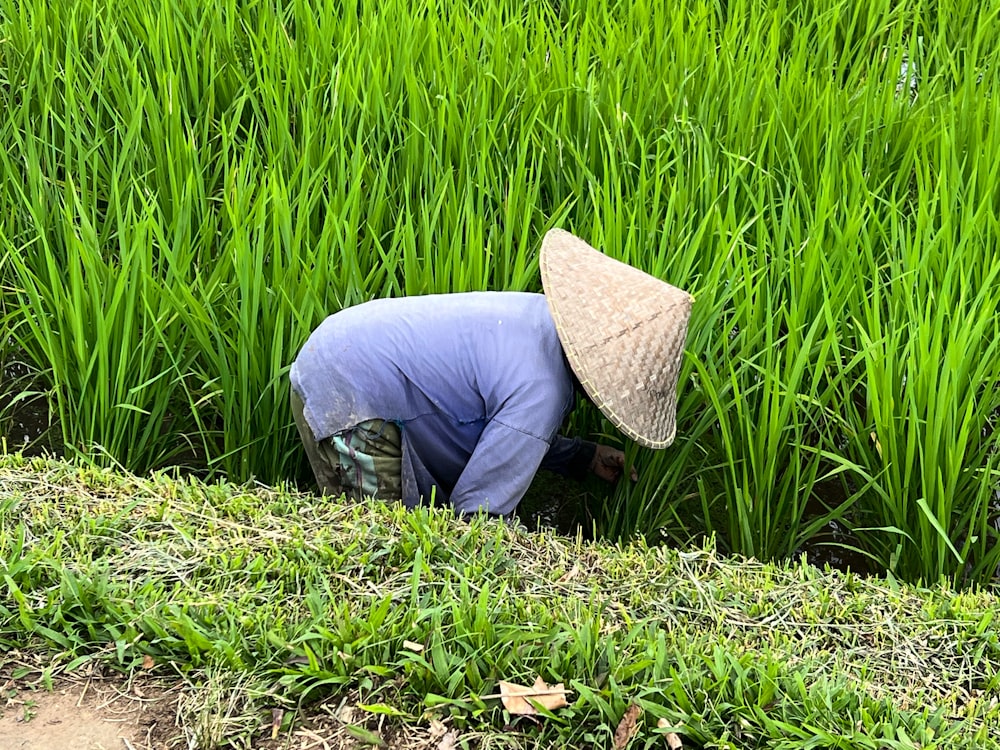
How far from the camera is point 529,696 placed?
1.23 metres

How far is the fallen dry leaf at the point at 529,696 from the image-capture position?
48.1 inches

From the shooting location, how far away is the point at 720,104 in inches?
102

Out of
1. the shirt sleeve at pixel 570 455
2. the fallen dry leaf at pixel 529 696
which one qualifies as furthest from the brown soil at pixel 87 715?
the shirt sleeve at pixel 570 455

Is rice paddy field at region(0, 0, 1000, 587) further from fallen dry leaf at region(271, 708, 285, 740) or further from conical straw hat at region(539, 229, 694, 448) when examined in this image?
fallen dry leaf at region(271, 708, 285, 740)

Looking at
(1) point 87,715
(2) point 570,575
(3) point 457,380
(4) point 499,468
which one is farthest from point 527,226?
(1) point 87,715

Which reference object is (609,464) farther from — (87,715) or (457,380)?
(87,715)

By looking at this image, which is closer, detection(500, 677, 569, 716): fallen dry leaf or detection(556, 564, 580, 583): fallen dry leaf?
detection(500, 677, 569, 716): fallen dry leaf

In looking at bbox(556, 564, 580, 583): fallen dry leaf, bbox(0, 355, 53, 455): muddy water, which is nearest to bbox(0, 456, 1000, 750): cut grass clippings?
bbox(556, 564, 580, 583): fallen dry leaf

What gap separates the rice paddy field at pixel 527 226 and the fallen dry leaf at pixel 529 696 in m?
0.71

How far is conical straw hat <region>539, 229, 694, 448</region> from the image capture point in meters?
1.59

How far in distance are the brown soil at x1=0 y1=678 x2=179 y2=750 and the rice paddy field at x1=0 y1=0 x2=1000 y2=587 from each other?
0.65m

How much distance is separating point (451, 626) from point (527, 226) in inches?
40.5

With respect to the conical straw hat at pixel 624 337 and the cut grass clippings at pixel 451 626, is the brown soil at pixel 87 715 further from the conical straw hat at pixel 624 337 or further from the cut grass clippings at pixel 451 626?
the conical straw hat at pixel 624 337

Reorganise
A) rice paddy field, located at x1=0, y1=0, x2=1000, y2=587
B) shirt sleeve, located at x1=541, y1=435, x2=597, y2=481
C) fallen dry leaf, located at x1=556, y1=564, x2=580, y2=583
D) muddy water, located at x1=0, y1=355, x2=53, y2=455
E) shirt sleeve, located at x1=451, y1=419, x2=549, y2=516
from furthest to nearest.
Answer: muddy water, located at x1=0, y1=355, x2=53, y2=455, shirt sleeve, located at x1=541, y1=435, x2=597, y2=481, rice paddy field, located at x1=0, y1=0, x2=1000, y2=587, shirt sleeve, located at x1=451, y1=419, x2=549, y2=516, fallen dry leaf, located at x1=556, y1=564, x2=580, y2=583
